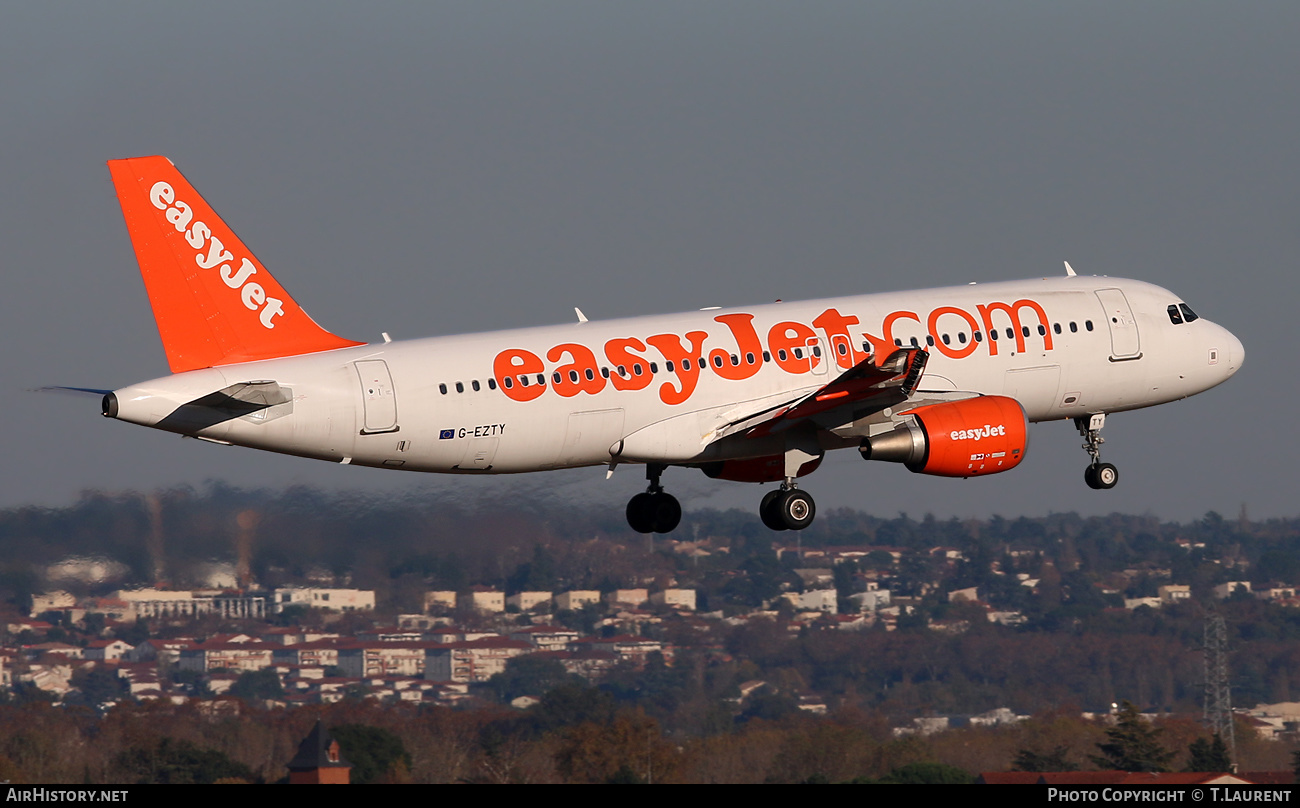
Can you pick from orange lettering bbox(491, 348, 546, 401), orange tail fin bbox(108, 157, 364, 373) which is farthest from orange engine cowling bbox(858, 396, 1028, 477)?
orange tail fin bbox(108, 157, 364, 373)

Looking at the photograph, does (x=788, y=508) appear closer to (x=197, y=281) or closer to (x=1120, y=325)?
(x=1120, y=325)

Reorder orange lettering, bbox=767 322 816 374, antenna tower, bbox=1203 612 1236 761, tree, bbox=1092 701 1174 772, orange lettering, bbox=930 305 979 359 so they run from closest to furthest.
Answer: orange lettering, bbox=767 322 816 374 → orange lettering, bbox=930 305 979 359 → tree, bbox=1092 701 1174 772 → antenna tower, bbox=1203 612 1236 761

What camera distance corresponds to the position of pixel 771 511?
145 feet

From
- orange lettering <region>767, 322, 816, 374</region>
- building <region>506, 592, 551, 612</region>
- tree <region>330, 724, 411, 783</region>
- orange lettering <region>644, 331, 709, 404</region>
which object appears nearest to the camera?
orange lettering <region>644, 331, 709, 404</region>

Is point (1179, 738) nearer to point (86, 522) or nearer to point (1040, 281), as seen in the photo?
point (1040, 281)

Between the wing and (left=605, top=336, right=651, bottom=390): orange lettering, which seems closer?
the wing

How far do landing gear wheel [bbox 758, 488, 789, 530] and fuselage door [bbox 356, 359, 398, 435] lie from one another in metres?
9.18

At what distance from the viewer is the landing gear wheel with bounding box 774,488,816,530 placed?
44094mm

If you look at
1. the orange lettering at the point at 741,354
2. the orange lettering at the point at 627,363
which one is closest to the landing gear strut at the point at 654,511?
the orange lettering at the point at 741,354

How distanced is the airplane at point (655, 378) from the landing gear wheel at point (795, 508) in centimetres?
6

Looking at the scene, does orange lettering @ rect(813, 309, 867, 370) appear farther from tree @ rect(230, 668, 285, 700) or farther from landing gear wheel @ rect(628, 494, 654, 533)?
tree @ rect(230, 668, 285, 700)

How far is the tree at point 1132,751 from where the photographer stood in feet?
173

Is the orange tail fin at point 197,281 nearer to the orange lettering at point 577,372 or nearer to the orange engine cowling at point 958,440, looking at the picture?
the orange lettering at point 577,372
